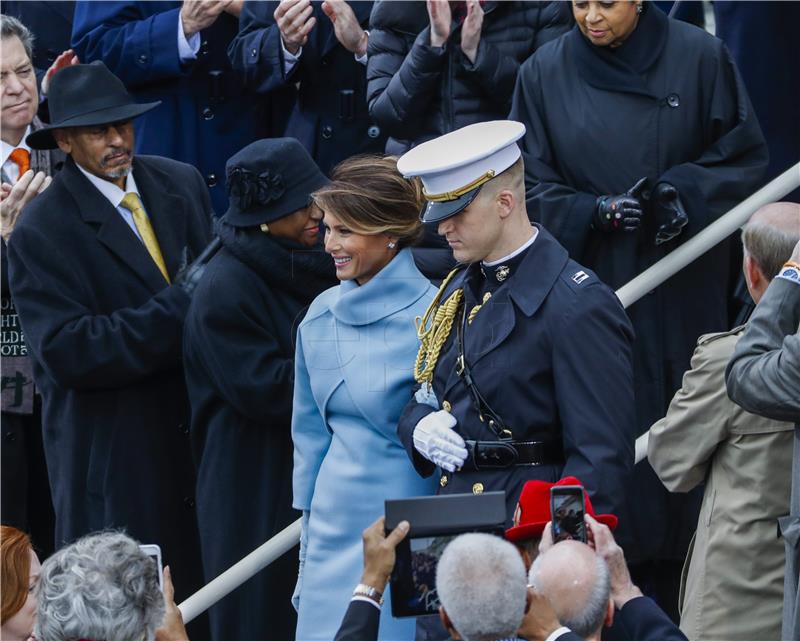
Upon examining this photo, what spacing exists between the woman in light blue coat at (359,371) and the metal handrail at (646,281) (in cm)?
56

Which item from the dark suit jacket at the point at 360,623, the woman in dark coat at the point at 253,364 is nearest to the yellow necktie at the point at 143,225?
the woman in dark coat at the point at 253,364

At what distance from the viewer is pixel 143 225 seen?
21.6ft

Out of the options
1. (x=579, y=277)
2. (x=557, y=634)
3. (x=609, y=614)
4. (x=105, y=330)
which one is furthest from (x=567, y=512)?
(x=105, y=330)

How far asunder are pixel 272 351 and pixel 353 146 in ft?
3.49

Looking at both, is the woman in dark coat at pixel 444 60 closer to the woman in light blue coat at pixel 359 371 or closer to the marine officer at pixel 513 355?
the woman in light blue coat at pixel 359 371

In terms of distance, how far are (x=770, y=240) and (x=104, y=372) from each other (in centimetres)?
228

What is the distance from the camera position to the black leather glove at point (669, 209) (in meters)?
5.85

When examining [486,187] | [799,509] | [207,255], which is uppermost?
Result: [486,187]

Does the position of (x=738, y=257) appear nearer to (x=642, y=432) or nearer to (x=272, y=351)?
(x=642, y=432)

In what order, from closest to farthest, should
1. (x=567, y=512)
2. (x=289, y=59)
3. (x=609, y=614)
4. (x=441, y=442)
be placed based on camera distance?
(x=609, y=614) < (x=567, y=512) < (x=441, y=442) < (x=289, y=59)

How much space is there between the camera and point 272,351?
6023 millimetres

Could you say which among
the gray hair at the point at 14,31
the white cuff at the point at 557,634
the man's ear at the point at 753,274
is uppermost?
the gray hair at the point at 14,31

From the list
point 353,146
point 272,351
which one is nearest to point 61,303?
point 272,351

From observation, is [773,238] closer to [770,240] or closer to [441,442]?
[770,240]
